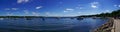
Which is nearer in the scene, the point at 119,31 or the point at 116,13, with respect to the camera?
the point at 119,31

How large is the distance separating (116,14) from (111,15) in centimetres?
314

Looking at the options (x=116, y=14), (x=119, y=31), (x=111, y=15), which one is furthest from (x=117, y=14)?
(x=119, y=31)

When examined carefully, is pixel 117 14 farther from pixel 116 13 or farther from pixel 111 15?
pixel 111 15

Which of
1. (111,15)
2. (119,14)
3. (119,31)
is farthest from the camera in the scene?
(111,15)

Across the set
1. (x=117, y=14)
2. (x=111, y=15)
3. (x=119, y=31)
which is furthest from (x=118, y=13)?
(x=119, y=31)

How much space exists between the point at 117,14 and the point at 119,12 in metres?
1.32

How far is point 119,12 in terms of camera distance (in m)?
40.1

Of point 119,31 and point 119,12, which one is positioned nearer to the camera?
point 119,31

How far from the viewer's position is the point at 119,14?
3994cm

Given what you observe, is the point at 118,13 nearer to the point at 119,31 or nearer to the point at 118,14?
the point at 118,14

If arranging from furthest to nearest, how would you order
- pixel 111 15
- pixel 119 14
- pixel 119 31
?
pixel 111 15
pixel 119 14
pixel 119 31

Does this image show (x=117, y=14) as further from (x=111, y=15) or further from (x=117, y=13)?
(x=111, y=15)

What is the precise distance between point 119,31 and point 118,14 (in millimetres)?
33295

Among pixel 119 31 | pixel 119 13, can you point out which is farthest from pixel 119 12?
pixel 119 31
